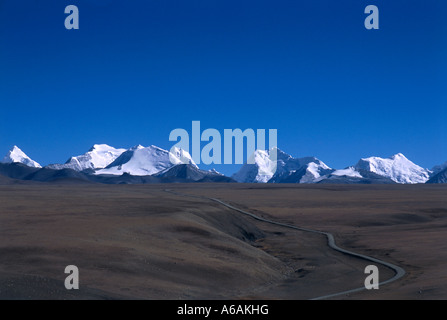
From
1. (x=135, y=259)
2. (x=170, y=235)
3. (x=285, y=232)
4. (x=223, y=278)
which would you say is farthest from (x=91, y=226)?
(x=285, y=232)

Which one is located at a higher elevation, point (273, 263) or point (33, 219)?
point (33, 219)

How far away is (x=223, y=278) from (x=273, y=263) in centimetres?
884

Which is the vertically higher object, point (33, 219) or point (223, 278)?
point (33, 219)

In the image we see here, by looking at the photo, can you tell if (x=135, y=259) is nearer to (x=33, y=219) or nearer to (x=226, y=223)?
(x=33, y=219)

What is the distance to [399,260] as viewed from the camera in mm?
41688
